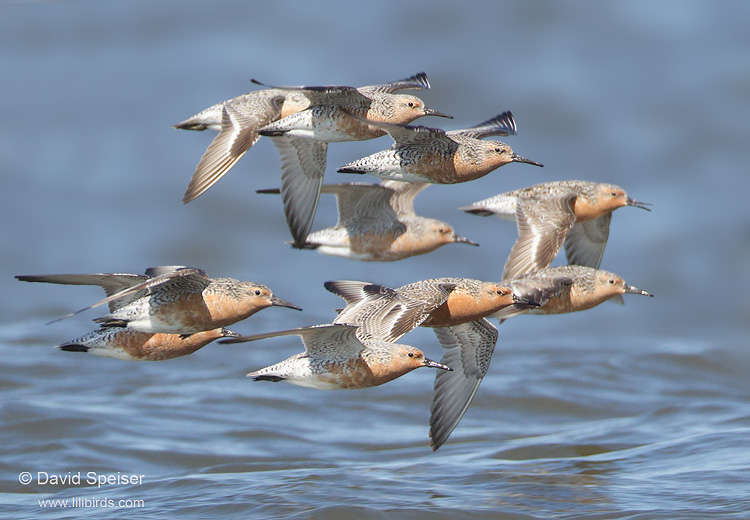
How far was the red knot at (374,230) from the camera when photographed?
1223 centimetres

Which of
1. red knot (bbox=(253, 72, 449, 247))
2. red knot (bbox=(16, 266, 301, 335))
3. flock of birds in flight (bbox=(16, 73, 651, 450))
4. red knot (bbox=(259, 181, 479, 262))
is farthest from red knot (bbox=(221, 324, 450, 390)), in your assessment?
red knot (bbox=(259, 181, 479, 262))

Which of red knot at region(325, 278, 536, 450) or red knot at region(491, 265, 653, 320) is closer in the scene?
red knot at region(325, 278, 536, 450)

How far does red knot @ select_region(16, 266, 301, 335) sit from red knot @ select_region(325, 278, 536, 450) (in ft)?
2.31

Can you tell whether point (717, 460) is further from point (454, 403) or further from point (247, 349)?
point (247, 349)

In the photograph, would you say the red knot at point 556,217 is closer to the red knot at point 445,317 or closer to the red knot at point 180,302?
the red knot at point 445,317

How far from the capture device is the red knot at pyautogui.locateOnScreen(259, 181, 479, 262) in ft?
40.1

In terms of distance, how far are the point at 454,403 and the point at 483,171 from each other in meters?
2.15

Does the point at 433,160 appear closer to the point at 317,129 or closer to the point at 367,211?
the point at 317,129

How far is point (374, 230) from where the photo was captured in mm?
12367

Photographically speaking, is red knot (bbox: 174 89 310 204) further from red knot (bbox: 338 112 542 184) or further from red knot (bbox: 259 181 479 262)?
red knot (bbox: 259 181 479 262)

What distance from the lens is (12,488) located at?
1428 cm

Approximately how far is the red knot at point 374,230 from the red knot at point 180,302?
3207 millimetres

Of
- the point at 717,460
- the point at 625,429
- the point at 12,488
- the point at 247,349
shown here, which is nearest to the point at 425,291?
the point at 717,460

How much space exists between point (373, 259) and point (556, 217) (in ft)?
6.62
